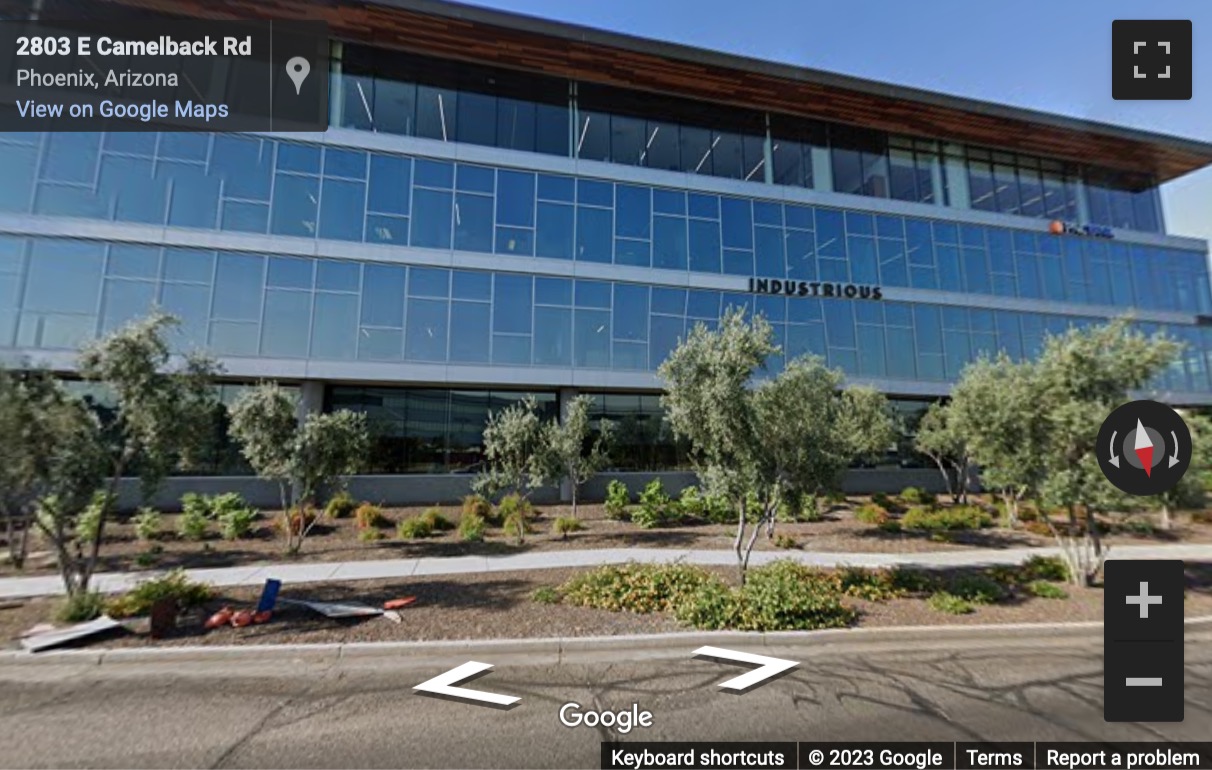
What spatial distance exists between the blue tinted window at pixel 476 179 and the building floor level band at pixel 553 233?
0.12 metres

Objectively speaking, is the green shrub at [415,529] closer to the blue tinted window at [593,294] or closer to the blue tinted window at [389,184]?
the blue tinted window at [593,294]

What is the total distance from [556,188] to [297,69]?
11132 millimetres

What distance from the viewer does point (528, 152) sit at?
908 inches

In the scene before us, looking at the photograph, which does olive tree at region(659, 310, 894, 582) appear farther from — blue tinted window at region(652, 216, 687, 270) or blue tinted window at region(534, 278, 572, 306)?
blue tinted window at region(652, 216, 687, 270)

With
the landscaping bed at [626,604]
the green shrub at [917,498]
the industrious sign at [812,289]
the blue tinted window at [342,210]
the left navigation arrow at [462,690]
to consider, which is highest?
the blue tinted window at [342,210]

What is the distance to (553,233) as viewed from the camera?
2266cm

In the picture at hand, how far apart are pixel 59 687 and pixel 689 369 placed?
9012mm

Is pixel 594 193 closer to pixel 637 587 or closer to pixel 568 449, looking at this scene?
pixel 568 449

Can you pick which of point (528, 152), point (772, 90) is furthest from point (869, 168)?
point (528, 152)

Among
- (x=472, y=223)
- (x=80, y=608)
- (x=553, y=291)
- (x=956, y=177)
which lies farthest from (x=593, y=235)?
(x=956, y=177)

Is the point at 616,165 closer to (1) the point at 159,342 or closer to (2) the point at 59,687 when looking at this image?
(1) the point at 159,342

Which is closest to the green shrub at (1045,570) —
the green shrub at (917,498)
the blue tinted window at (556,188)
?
the green shrub at (917,498)

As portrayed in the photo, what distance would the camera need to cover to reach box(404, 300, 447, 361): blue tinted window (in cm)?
2028

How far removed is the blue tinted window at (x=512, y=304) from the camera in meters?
21.4
